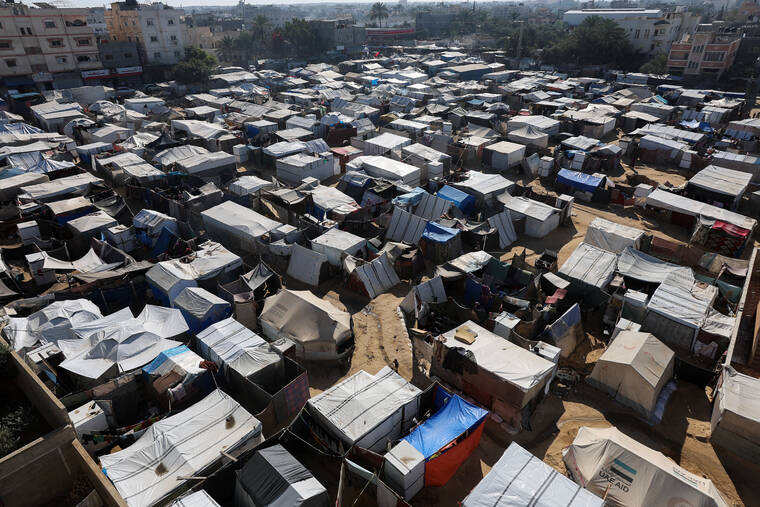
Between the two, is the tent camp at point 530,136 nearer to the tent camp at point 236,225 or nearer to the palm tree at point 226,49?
the tent camp at point 236,225

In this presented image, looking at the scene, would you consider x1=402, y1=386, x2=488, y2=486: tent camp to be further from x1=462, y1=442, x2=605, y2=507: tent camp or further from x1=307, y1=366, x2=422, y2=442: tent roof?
x1=462, y1=442, x2=605, y2=507: tent camp

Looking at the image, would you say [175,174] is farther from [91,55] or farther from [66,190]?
[91,55]

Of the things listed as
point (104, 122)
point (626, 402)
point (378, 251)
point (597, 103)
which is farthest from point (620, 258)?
point (104, 122)

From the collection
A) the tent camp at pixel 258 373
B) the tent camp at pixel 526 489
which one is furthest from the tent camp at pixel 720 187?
the tent camp at pixel 258 373

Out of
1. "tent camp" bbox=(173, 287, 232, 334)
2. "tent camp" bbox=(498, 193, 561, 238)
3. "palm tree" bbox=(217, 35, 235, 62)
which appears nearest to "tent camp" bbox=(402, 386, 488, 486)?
"tent camp" bbox=(173, 287, 232, 334)

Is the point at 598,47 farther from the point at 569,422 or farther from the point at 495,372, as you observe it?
the point at 495,372

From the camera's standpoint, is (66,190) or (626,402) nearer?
(626,402)
